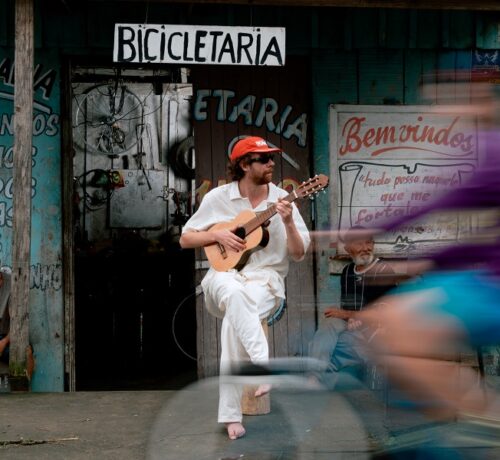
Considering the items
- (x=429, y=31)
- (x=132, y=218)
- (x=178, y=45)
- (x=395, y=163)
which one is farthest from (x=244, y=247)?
(x=132, y=218)

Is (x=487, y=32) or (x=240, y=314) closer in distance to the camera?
(x=240, y=314)

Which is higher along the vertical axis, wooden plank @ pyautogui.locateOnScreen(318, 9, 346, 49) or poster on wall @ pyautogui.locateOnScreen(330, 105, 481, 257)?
wooden plank @ pyautogui.locateOnScreen(318, 9, 346, 49)

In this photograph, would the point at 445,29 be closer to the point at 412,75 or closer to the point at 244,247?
the point at 412,75

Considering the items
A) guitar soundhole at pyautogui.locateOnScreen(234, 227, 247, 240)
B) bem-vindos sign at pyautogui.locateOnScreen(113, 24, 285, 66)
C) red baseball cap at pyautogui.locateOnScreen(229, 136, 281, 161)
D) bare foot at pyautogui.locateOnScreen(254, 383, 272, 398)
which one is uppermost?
bem-vindos sign at pyautogui.locateOnScreen(113, 24, 285, 66)

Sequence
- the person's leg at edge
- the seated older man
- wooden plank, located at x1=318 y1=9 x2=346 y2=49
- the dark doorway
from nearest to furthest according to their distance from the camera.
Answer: the person's leg at edge → the seated older man → wooden plank, located at x1=318 y1=9 x2=346 y2=49 → the dark doorway

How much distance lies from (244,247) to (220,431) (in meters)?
1.54

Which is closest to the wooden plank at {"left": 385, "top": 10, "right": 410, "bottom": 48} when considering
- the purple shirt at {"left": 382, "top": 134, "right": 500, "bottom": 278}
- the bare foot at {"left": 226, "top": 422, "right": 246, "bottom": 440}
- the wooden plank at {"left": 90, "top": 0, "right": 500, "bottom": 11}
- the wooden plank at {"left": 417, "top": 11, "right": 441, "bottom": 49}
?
the wooden plank at {"left": 417, "top": 11, "right": 441, "bottom": 49}

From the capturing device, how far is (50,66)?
8.02 metres

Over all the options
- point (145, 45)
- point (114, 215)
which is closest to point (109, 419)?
point (145, 45)

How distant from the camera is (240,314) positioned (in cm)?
558

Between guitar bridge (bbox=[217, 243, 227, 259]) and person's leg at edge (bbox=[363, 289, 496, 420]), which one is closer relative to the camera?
person's leg at edge (bbox=[363, 289, 496, 420])

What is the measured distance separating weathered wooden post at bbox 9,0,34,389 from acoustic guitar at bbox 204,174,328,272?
1.56 meters

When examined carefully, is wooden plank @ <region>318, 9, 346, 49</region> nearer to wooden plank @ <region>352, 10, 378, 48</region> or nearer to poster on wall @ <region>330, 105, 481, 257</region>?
wooden plank @ <region>352, 10, 378, 48</region>

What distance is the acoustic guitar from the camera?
5918 millimetres
